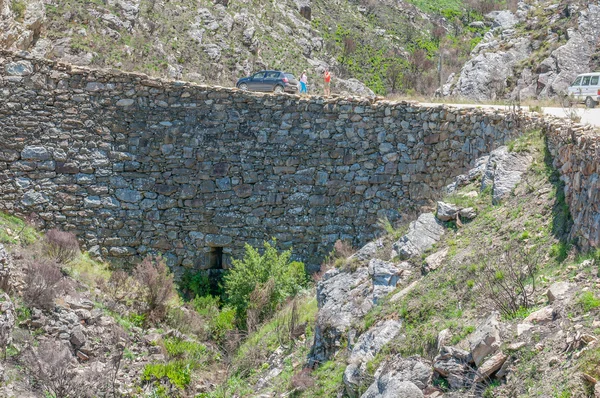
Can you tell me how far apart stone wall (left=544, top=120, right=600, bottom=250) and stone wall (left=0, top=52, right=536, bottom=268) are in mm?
5572

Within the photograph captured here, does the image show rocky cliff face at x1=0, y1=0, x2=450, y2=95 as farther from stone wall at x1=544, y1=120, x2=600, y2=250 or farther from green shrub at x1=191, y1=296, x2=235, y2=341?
stone wall at x1=544, y1=120, x2=600, y2=250

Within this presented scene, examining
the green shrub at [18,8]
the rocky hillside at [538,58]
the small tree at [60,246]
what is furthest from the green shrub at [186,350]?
the rocky hillside at [538,58]

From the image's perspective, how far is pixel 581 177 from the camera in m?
8.91

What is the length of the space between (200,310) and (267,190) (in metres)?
3.14

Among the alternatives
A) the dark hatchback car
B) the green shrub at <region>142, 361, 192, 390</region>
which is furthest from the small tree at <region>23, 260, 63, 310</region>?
the dark hatchback car

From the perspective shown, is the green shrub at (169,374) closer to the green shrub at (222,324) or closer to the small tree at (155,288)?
the green shrub at (222,324)

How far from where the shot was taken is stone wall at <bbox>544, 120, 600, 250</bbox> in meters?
8.04

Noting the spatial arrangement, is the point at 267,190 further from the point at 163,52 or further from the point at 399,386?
the point at 163,52

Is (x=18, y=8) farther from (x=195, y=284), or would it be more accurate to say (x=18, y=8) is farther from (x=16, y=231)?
(x=195, y=284)

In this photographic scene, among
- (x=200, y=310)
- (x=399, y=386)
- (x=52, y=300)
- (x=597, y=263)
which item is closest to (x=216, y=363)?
(x=200, y=310)

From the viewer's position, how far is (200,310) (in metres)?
15.3

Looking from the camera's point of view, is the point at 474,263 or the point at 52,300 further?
the point at 52,300

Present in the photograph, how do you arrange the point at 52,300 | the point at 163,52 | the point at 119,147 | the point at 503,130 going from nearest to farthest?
the point at 52,300 → the point at 503,130 → the point at 119,147 → the point at 163,52

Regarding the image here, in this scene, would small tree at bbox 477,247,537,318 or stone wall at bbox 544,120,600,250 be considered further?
stone wall at bbox 544,120,600,250
